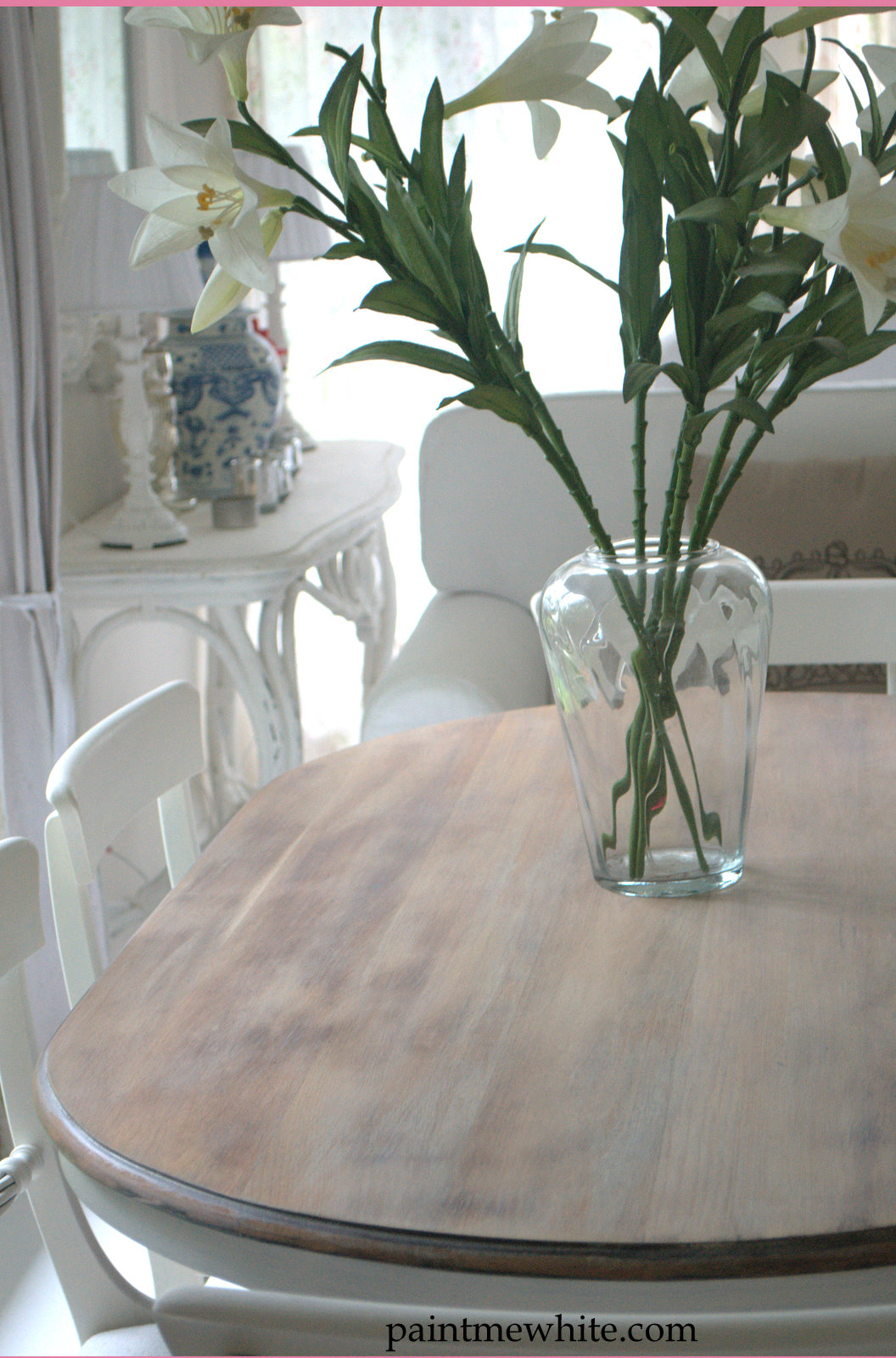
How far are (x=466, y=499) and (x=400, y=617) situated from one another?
1718 mm

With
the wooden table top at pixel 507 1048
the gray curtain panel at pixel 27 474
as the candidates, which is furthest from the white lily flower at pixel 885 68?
the gray curtain panel at pixel 27 474

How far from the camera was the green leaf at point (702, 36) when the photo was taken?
2.50 feet

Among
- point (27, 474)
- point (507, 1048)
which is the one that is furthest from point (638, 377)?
point (27, 474)

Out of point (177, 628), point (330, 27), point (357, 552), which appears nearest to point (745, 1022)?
point (357, 552)

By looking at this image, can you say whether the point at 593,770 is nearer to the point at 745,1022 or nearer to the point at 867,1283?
the point at 745,1022

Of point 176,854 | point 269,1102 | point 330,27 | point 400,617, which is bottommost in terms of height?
point 400,617

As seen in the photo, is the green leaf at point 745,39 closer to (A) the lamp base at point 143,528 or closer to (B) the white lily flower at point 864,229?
(B) the white lily flower at point 864,229

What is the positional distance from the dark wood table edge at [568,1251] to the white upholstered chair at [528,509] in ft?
4.43

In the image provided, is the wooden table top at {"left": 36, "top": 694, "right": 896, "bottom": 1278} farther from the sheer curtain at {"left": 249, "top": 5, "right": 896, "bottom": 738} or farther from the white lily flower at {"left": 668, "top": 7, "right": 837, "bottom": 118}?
the sheer curtain at {"left": 249, "top": 5, "right": 896, "bottom": 738}

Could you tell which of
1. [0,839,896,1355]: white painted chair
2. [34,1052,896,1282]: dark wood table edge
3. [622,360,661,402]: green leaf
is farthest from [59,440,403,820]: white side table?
[34,1052,896,1282]: dark wood table edge

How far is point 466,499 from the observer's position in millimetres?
2383

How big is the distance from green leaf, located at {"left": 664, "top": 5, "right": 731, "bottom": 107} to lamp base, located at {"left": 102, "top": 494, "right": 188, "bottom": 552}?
1582 mm

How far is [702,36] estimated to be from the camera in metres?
0.76

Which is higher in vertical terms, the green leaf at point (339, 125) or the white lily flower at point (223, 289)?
the green leaf at point (339, 125)
